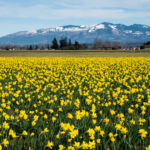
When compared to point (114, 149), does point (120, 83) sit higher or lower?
higher

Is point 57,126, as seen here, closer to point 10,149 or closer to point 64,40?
point 10,149

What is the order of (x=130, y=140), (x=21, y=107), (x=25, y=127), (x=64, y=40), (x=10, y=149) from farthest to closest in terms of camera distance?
1. (x=64, y=40)
2. (x=21, y=107)
3. (x=25, y=127)
4. (x=130, y=140)
5. (x=10, y=149)

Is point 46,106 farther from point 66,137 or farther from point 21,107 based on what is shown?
point 66,137

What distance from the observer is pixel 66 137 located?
156 inches

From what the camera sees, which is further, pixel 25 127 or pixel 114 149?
pixel 25 127

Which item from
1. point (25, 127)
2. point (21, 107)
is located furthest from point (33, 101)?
point (25, 127)

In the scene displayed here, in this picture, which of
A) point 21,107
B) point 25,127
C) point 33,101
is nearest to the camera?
point 25,127

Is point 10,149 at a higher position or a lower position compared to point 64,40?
lower

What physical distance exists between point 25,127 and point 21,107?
1.71m

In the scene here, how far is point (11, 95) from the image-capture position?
277 inches

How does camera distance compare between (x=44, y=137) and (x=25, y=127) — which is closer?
(x=44, y=137)

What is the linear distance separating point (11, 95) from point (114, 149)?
4.65 metres

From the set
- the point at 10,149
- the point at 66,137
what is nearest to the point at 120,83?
the point at 66,137

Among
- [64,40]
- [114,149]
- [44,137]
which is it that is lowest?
[114,149]
